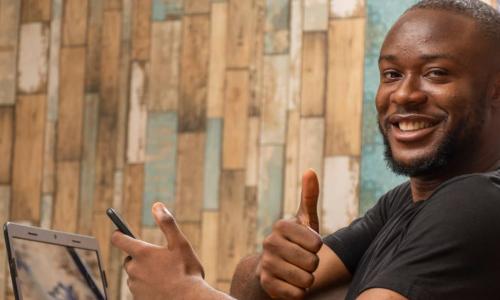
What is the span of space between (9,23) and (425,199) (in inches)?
121

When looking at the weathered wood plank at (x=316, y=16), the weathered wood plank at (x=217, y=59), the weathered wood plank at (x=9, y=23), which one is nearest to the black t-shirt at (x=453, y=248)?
the weathered wood plank at (x=316, y=16)

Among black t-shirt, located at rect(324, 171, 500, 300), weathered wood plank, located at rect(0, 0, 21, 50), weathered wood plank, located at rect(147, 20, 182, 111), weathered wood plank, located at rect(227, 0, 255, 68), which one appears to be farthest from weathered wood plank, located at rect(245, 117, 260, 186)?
black t-shirt, located at rect(324, 171, 500, 300)

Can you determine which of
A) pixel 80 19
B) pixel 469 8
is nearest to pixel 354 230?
pixel 469 8

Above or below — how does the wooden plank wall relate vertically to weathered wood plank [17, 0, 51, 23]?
below

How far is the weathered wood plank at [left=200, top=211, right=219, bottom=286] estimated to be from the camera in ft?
12.4

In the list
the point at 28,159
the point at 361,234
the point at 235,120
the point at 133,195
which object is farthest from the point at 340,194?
the point at 361,234

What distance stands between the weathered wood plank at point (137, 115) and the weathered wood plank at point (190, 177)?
6.9 inches

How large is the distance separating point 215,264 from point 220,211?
0.20 metres

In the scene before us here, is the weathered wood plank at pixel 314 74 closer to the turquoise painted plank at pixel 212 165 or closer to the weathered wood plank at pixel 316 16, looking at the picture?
the weathered wood plank at pixel 316 16

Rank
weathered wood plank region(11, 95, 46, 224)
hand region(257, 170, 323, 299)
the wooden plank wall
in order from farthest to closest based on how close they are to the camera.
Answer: weathered wood plank region(11, 95, 46, 224)
the wooden plank wall
hand region(257, 170, 323, 299)

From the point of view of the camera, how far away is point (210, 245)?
3.78 metres

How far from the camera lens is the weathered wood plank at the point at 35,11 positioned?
13.7 ft

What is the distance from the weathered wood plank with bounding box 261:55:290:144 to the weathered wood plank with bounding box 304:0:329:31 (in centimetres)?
15

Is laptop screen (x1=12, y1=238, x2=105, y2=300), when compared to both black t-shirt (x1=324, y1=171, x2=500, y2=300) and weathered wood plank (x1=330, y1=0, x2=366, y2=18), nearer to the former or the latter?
black t-shirt (x1=324, y1=171, x2=500, y2=300)
